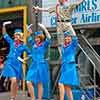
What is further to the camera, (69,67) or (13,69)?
(13,69)

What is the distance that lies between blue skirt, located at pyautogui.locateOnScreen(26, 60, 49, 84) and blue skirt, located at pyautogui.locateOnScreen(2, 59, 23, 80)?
48 centimetres

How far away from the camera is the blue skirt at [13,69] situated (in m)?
10.8

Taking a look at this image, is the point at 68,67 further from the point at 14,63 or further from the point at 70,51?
the point at 14,63

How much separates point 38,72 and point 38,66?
0.45 feet

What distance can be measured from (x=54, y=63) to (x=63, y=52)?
8.59 feet

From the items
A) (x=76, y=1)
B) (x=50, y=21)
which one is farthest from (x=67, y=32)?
(x=50, y=21)

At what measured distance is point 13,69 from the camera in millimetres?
10781

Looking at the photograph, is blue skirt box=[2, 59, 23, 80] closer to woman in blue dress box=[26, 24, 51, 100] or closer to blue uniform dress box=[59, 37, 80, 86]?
woman in blue dress box=[26, 24, 51, 100]

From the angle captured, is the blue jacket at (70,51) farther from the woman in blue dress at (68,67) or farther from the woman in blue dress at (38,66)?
the woman in blue dress at (38,66)

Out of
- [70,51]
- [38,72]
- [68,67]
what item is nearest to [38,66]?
[38,72]

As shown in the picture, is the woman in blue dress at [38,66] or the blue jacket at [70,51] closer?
the blue jacket at [70,51]

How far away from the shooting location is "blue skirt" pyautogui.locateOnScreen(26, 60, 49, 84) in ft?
34.0

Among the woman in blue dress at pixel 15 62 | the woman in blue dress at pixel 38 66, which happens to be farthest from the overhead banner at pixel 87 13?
the woman in blue dress at pixel 15 62

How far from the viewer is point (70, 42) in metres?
9.77
